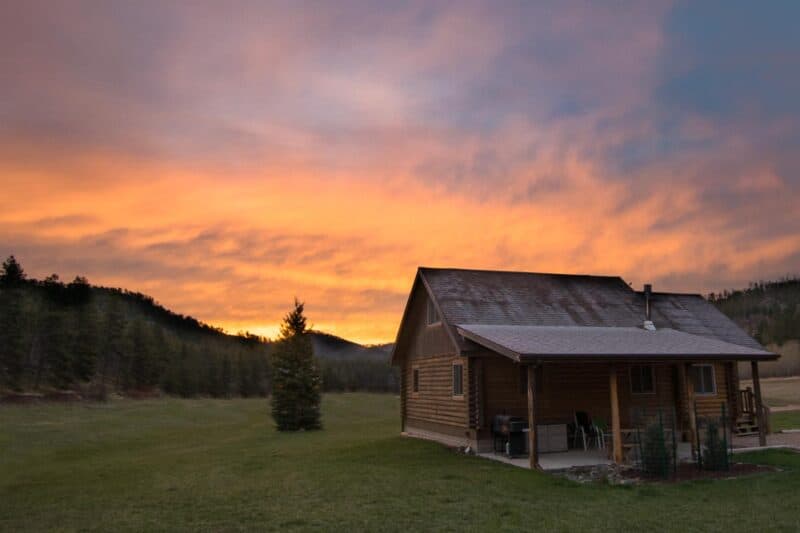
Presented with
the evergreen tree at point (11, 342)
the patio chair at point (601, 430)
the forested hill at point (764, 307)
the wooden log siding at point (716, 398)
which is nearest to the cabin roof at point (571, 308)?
the wooden log siding at point (716, 398)

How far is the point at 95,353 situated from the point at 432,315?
204 feet

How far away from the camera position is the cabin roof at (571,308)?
19891 millimetres

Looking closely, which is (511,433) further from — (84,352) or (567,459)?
(84,352)

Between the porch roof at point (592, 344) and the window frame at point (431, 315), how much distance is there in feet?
7.58

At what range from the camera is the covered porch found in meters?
16.2

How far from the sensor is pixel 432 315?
22.5 meters

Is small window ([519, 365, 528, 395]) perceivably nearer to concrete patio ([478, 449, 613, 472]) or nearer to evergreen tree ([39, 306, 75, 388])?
concrete patio ([478, 449, 613, 472])

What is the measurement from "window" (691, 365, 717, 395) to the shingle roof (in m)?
1.55

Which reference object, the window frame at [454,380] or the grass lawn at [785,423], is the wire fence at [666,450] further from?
the grass lawn at [785,423]

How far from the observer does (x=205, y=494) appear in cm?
1346

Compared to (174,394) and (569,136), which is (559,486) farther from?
(174,394)

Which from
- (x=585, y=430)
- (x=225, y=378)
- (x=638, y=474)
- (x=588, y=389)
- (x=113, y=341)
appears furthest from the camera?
(x=225, y=378)

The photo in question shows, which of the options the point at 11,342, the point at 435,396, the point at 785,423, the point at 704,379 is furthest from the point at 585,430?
the point at 11,342

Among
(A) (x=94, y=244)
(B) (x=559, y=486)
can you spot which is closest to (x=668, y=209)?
(B) (x=559, y=486)
